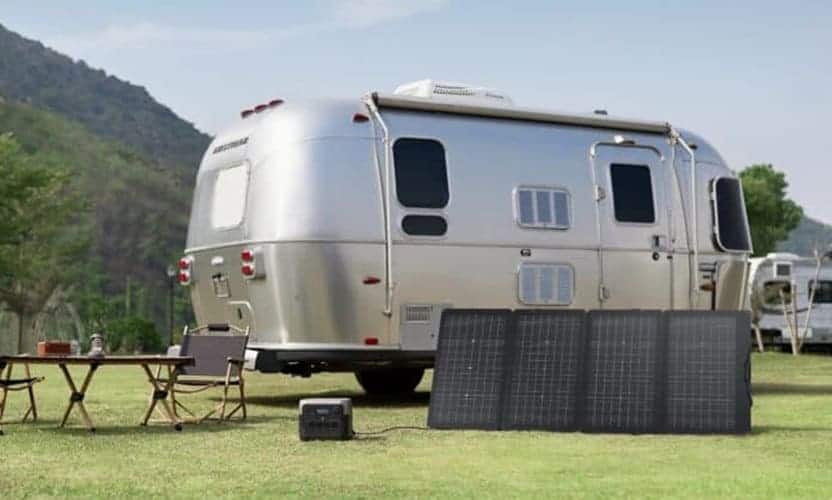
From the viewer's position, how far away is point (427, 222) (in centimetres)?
1220

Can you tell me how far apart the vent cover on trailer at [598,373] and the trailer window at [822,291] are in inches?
818

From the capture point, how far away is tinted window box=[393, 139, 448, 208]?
12.2m

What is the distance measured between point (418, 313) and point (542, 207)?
1.55 m

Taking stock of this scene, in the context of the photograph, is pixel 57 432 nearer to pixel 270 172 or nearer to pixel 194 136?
pixel 270 172

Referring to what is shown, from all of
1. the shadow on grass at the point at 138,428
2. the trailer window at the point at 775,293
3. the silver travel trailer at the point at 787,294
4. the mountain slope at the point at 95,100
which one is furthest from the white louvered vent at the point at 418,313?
the mountain slope at the point at 95,100

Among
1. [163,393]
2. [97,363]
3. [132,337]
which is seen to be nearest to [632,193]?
[163,393]

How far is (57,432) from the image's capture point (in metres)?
9.80

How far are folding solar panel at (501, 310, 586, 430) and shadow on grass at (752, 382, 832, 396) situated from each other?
4.91 m

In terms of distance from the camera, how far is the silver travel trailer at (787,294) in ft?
96.2

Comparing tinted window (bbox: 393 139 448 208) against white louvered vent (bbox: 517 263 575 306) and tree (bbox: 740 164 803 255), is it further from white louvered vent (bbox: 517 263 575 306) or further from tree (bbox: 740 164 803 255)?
tree (bbox: 740 164 803 255)

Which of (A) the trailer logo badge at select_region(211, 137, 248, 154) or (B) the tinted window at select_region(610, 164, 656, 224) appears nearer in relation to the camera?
(A) the trailer logo badge at select_region(211, 137, 248, 154)

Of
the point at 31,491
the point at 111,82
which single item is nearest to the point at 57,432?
the point at 31,491

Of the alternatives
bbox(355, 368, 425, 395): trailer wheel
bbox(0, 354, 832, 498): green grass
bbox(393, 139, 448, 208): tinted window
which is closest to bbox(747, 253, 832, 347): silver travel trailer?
bbox(355, 368, 425, 395): trailer wheel

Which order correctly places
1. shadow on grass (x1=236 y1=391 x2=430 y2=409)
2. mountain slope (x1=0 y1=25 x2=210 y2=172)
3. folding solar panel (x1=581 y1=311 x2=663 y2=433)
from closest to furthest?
folding solar panel (x1=581 y1=311 x2=663 y2=433) → shadow on grass (x1=236 y1=391 x2=430 y2=409) → mountain slope (x1=0 y1=25 x2=210 y2=172)
